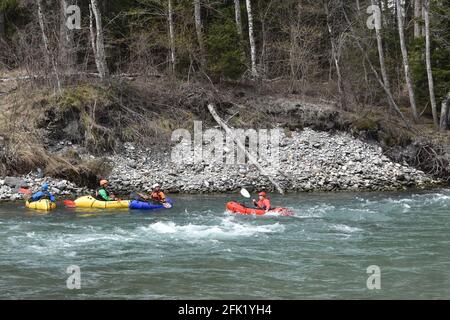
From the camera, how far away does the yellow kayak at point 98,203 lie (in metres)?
15.5

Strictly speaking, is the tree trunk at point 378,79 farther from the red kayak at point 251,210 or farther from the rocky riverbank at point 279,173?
the red kayak at point 251,210

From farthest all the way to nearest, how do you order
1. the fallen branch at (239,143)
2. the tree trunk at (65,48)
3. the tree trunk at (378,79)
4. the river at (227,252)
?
1. the tree trunk at (378,79)
2. the tree trunk at (65,48)
3. the fallen branch at (239,143)
4. the river at (227,252)

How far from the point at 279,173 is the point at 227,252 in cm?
881

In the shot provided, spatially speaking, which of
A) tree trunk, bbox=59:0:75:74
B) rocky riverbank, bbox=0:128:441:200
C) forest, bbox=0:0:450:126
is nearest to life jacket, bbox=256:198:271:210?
rocky riverbank, bbox=0:128:441:200

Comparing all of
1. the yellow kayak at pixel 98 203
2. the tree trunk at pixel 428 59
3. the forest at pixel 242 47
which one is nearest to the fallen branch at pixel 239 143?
the forest at pixel 242 47

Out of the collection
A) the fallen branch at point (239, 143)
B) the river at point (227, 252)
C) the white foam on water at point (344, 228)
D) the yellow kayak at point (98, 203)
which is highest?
the fallen branch at point (239, 143)

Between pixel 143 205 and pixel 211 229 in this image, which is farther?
pixel 143 205

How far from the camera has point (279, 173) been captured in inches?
752

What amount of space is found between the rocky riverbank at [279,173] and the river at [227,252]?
263cm

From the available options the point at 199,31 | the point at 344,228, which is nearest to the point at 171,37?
the point at 199,31

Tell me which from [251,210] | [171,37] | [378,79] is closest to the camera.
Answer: [251,210]

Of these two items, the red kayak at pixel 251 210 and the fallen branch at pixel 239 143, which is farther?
the fallen branch at pixel 239 143

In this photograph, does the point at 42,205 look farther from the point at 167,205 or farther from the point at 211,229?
the point at 211,229
